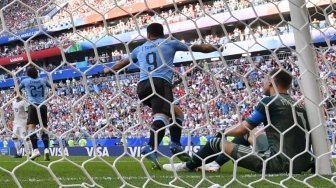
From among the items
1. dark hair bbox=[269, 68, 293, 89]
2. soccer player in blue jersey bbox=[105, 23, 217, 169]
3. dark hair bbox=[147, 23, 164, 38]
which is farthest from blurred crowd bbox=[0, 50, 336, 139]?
dark hair bbox=[147, 23, 164, 38]

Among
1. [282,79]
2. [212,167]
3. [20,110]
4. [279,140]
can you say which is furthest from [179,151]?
[20,110]

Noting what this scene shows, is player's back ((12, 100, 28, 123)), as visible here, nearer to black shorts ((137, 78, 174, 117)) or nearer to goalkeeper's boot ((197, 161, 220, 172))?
black shorts ((137, 78, 174, 117))

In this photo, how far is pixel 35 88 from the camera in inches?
236

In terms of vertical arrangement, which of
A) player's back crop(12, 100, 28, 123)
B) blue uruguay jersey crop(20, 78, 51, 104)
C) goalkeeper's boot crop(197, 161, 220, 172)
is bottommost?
goalkeeper's boot crop(197, 161, 220, 172)

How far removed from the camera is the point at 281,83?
10.9 ft

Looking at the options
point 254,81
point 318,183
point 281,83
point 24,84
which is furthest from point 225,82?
point 318,183

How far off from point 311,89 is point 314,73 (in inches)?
4.0

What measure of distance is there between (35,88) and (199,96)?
1.94 m

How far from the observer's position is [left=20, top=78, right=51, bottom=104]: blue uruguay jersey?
19.5 feet

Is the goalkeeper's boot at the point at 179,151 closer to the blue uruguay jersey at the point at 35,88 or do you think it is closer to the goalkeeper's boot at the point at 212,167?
the goalkeeper's boot at the point at 212,167

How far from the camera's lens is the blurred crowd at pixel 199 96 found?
2.90 m

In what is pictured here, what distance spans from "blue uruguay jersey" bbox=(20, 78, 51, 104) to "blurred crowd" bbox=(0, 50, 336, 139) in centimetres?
19

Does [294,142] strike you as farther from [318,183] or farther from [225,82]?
[225,82]

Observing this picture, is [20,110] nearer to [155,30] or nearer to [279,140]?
[155,30]
